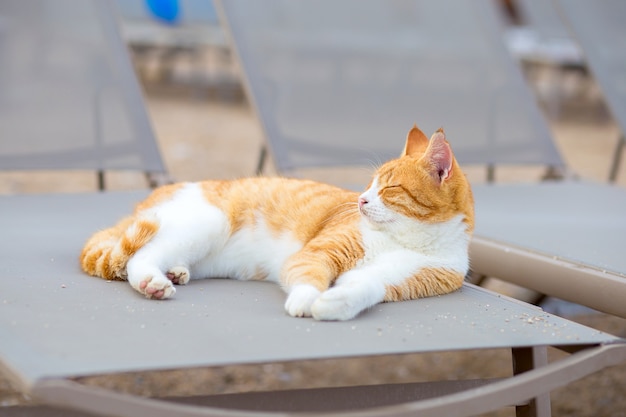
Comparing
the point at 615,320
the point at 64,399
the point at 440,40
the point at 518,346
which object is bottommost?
the point at 615,320

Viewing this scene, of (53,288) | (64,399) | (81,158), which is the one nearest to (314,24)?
(81,158)

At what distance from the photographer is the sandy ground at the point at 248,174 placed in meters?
2.79

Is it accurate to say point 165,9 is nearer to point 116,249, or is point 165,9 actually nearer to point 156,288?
point 116,249

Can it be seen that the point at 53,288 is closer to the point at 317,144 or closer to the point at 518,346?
the point at 518,346

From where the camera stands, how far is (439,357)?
10.1 feet

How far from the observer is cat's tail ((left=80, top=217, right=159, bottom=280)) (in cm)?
185

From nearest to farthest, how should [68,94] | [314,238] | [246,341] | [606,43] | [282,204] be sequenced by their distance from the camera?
[246,341] → [314,238] → [282,204] → [68,94] → [606,43]

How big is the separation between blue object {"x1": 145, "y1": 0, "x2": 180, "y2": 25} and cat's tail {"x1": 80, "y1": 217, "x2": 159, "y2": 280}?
7.38 metres

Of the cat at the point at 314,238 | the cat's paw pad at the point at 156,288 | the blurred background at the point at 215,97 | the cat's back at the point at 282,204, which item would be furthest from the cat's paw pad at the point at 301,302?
the blurred background at the point at 215,97

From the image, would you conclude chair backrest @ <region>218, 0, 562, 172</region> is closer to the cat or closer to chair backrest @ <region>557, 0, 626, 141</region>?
chair backrest @ <region>557, 0, 626, 141</region>

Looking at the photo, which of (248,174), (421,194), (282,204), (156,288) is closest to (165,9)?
(248,174)

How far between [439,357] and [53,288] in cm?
170

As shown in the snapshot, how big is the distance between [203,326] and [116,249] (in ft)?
1.40

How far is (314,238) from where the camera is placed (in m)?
1.95
